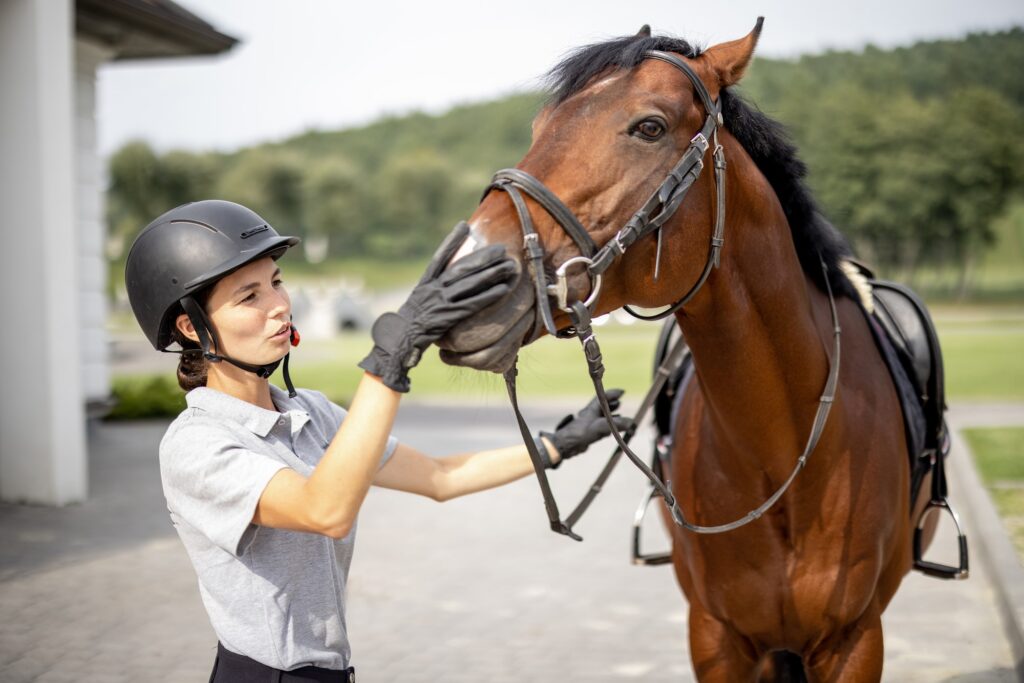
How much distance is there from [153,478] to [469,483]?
7295 millimetres

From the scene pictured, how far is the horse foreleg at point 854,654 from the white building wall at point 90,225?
895 cm

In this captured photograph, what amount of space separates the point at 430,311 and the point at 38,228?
248 inches

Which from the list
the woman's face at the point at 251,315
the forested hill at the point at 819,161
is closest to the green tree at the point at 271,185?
the forested hill at the point at 819,161

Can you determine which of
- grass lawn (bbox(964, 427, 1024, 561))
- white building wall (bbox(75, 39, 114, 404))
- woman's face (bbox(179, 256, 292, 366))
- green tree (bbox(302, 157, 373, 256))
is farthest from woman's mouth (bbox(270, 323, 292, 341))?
green tree (bbox(302, 157, 373, 256))

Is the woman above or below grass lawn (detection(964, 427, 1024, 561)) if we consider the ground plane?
above

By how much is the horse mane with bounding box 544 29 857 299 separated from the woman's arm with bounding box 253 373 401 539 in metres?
0.81

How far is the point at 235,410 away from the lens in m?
1.98

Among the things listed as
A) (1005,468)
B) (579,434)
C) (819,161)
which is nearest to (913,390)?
(579,434)

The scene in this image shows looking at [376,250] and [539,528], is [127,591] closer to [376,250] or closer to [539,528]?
[539,528]

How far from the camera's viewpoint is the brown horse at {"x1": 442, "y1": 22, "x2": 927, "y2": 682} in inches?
71.4

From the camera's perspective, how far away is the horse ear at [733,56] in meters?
2.03

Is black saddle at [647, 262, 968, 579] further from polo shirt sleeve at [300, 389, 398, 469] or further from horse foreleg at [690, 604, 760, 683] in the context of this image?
polo shirt sleeve at [300, 389, 398, 469]

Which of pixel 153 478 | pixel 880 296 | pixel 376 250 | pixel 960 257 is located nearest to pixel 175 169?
pixel 376 250

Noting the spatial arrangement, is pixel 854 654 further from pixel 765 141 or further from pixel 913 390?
pixel 765 141
